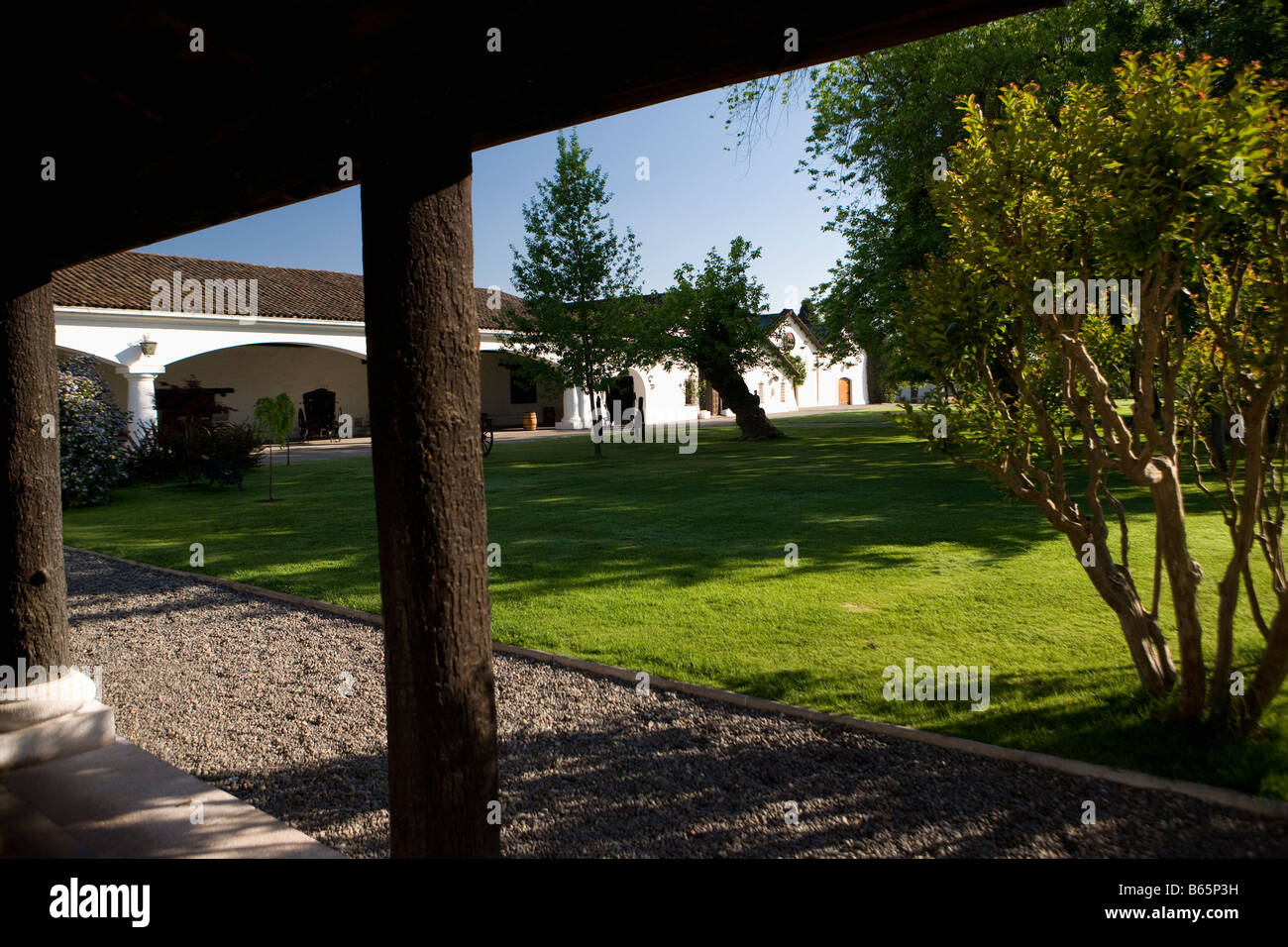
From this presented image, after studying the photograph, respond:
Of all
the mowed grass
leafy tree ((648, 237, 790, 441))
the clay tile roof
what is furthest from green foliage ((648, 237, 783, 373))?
the mowed grass

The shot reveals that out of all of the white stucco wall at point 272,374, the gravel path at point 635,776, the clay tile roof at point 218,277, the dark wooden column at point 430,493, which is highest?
the clay tile roof at point 218,277

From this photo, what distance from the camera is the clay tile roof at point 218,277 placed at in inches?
838

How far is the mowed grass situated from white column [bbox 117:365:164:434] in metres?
5.76

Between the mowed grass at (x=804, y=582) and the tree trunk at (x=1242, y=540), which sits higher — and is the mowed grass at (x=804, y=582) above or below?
below

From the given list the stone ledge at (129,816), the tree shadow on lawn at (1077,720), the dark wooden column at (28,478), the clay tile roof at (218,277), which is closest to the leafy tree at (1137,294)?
the tree shadow on lawn at (1077,720)

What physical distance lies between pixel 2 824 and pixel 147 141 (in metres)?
2.76

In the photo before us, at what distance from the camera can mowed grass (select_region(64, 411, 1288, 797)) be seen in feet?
14.7

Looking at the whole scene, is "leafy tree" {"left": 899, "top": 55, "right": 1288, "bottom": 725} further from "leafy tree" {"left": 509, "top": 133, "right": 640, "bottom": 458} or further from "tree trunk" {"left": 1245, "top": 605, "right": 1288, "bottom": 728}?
"leafy tree" {"left": 509, "top": 133, "right": 640, "bottom": 458}

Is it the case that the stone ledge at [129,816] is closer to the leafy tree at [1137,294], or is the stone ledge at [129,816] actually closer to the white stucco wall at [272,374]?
the leafy tree at [1137,294]

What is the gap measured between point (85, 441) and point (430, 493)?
50.3ft

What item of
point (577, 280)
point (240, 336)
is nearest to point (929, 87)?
point (577, 280)

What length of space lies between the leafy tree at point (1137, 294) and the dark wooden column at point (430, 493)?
2.72 m
